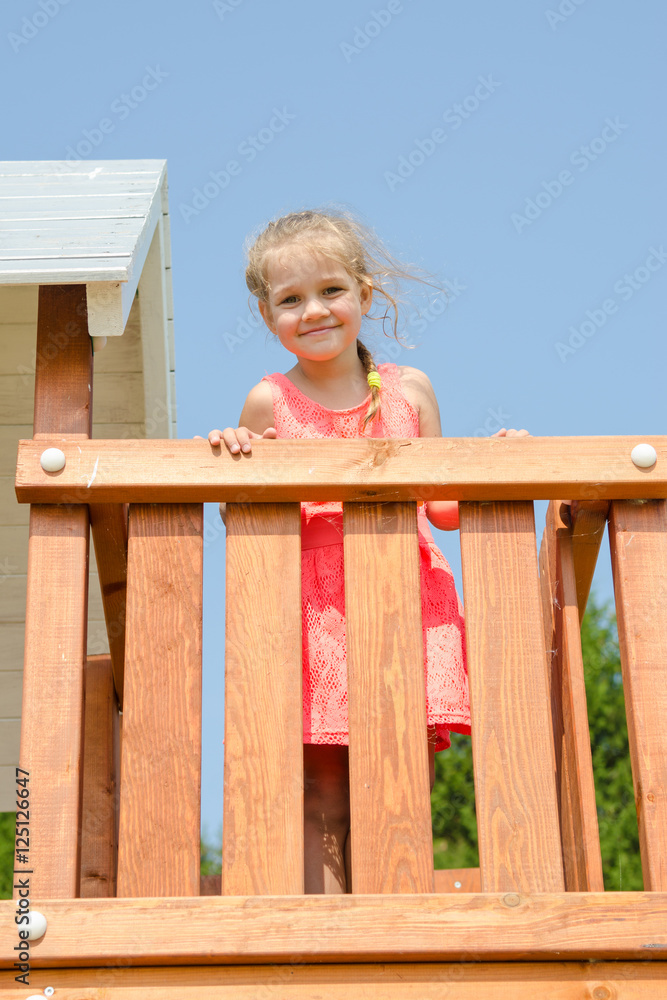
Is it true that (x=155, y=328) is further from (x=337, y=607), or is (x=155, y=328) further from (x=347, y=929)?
(x=347, y=929)

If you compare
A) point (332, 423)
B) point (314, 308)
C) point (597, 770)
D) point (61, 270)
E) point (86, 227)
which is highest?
point (86, 227)

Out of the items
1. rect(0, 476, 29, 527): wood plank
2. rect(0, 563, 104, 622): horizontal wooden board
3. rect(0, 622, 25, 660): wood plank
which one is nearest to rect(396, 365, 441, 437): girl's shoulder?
rect(0, 476, 29, 527): wood plank

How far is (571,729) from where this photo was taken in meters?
2.36

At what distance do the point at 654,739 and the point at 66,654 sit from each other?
1.09 m

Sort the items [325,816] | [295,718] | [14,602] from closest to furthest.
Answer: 1. [295,718]
2. [325,816]
3. [14,602]

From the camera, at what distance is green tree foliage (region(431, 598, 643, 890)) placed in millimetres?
12070

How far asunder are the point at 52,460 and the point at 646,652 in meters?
1.18

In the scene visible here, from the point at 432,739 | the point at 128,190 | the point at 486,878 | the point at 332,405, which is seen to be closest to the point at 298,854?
the point at 486,878

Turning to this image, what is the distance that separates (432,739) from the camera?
8.29 ft

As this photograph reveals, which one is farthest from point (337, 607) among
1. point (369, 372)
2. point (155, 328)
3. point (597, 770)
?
point (597, 770)

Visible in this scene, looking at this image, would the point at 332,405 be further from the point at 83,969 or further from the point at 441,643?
the point at 83,969

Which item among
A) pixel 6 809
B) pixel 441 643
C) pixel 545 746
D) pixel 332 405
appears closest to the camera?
pixel 545 746

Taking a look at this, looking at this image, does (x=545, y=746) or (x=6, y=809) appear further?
(x=6, y=809)

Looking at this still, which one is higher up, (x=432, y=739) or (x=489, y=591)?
(x=489, y=591)
